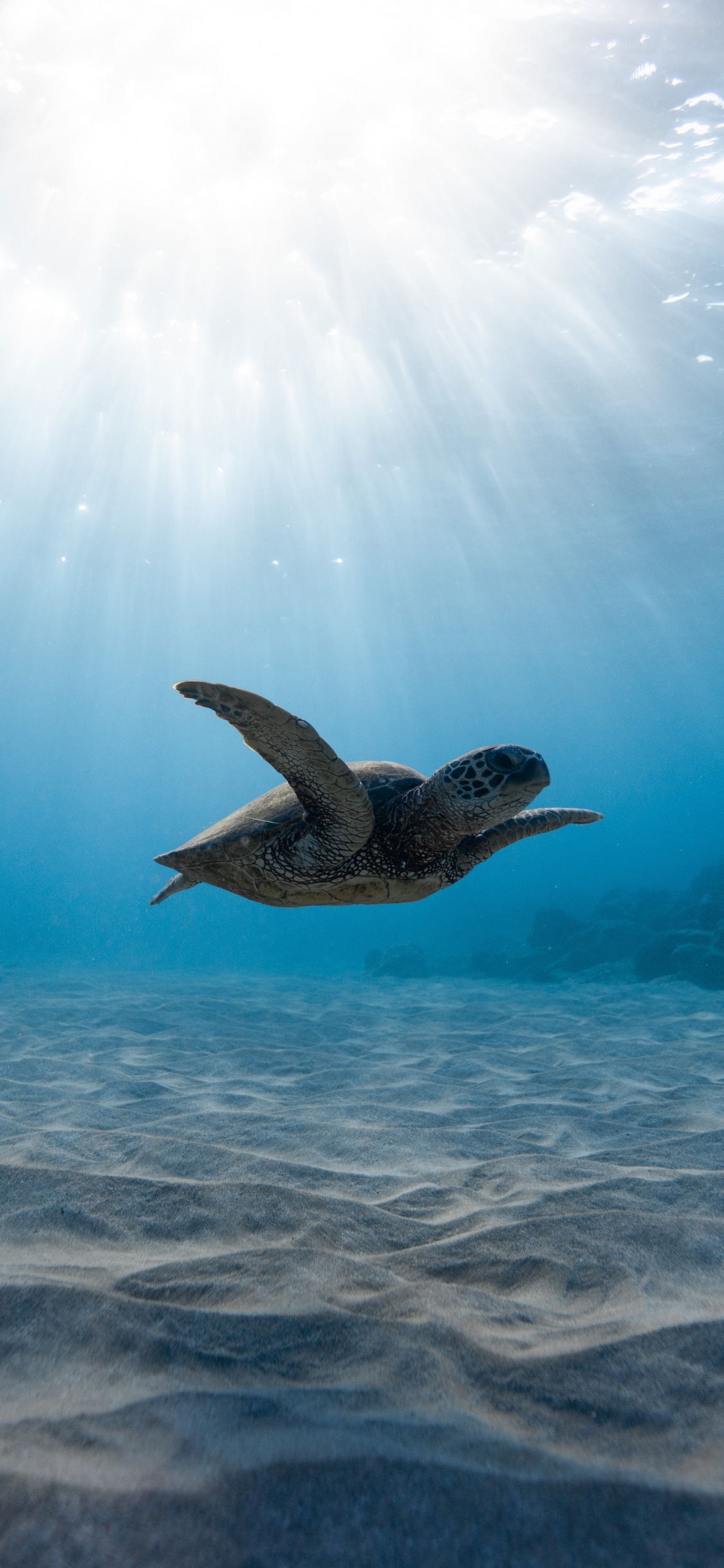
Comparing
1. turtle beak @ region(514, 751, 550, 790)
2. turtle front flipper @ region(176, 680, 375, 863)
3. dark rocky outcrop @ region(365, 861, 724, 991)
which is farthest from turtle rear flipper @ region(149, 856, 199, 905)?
dark rocky outcrop @ region(365, 861, 724, 991)

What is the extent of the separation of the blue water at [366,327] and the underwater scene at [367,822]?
101 mm

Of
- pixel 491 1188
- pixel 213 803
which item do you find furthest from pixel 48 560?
pixel 213 803

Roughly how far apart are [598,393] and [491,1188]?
2025 centimetres

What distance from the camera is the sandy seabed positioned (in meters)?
1.32

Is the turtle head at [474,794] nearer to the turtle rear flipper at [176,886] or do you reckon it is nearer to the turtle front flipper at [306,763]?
the turtle front flipper at [306,763]

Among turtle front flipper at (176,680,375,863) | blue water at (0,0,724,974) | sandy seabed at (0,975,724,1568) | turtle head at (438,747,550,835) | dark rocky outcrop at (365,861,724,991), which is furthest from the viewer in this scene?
dark rocky outcrop at (365,861,724,991)

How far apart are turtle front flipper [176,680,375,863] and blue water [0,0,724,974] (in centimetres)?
1435

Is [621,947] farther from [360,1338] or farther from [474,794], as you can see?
[360,1338]

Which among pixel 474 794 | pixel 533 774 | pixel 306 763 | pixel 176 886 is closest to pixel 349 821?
pixel 306 763

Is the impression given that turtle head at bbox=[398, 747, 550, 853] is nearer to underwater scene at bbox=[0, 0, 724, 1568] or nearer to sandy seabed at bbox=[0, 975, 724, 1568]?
underwater scene at bbox=[0, 0, 724, 1568]

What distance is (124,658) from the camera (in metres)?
51.3

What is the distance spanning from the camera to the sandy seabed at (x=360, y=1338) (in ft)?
4.34

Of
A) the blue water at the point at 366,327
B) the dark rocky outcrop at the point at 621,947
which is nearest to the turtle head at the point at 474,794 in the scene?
the dark rocky outcrop at the point at 621,947

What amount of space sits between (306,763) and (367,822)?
21.5 inches
